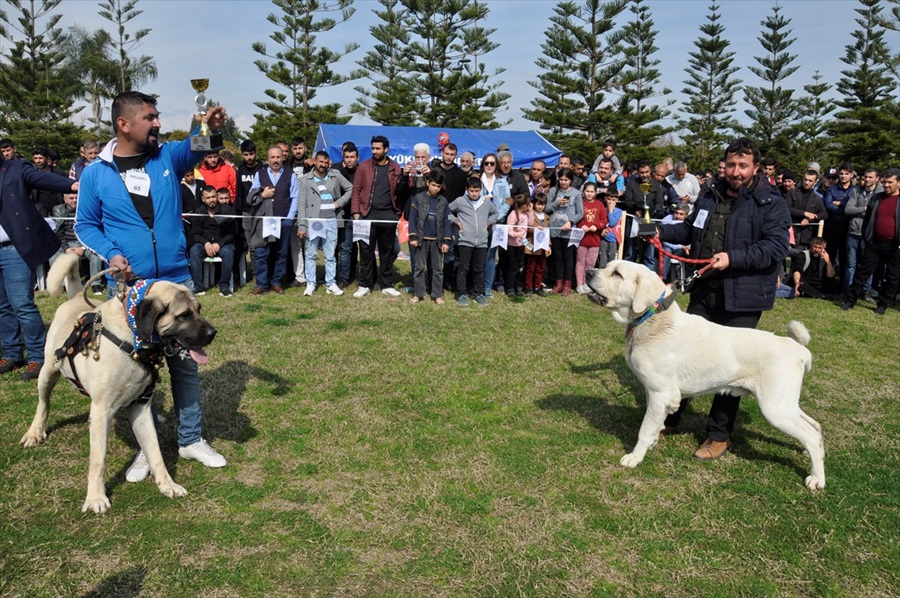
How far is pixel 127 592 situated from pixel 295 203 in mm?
7864

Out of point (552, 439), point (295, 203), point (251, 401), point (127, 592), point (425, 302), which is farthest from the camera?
point (295, 203)

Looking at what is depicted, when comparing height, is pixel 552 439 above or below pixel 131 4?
below

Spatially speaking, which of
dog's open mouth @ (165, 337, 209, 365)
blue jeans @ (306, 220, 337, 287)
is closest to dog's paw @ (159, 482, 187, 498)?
dog's open mouth @ (165, 337, 209, 365)

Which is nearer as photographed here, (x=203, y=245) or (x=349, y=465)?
(x=349, y=465)

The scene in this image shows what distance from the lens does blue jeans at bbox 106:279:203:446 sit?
12.8 feet

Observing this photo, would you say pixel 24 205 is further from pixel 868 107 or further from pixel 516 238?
pixel 868 107

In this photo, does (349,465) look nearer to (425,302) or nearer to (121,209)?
(121,209)

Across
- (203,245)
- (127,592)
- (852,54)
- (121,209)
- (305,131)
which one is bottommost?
(127,592)

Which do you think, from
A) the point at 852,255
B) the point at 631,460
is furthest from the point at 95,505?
the point at 852,255

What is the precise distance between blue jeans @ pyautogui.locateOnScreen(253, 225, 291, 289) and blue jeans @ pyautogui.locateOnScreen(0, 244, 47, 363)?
410 cm

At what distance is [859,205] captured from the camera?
35.0 feet

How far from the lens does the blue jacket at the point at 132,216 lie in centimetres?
356

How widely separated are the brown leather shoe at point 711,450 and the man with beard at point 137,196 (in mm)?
3877

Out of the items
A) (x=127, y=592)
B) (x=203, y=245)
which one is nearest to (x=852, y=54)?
(x=203, y=245)
